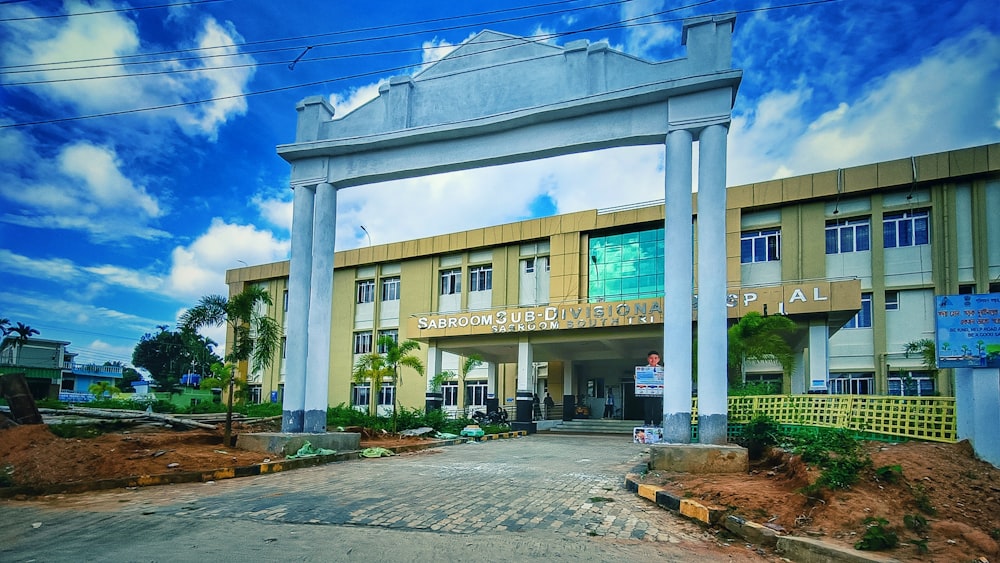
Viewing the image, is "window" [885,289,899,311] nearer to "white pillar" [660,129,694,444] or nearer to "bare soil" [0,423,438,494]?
"white pillar" [660,129,694,444]

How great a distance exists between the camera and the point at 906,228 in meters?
25.2

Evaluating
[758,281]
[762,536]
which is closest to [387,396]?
[758,281]

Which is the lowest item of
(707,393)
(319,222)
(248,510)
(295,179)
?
(248,510)

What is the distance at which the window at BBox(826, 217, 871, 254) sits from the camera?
25984 mm

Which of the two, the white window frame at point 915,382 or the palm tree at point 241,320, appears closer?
the palm tree at point 241,320

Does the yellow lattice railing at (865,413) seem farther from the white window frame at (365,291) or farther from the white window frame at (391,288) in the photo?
the white window frame at (365,291)

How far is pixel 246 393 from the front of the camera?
1424cm

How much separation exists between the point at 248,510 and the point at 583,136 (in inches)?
303

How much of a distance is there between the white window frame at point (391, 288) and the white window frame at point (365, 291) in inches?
29.4

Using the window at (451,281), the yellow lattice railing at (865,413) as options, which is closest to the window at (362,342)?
the window at (451,281)

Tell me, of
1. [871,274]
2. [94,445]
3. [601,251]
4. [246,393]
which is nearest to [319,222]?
[246,393]

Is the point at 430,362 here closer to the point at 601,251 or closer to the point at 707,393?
the point at 601,251

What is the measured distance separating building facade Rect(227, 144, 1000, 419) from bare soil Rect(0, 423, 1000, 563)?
1301 centimetres

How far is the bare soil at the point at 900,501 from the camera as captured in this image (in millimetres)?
5461
